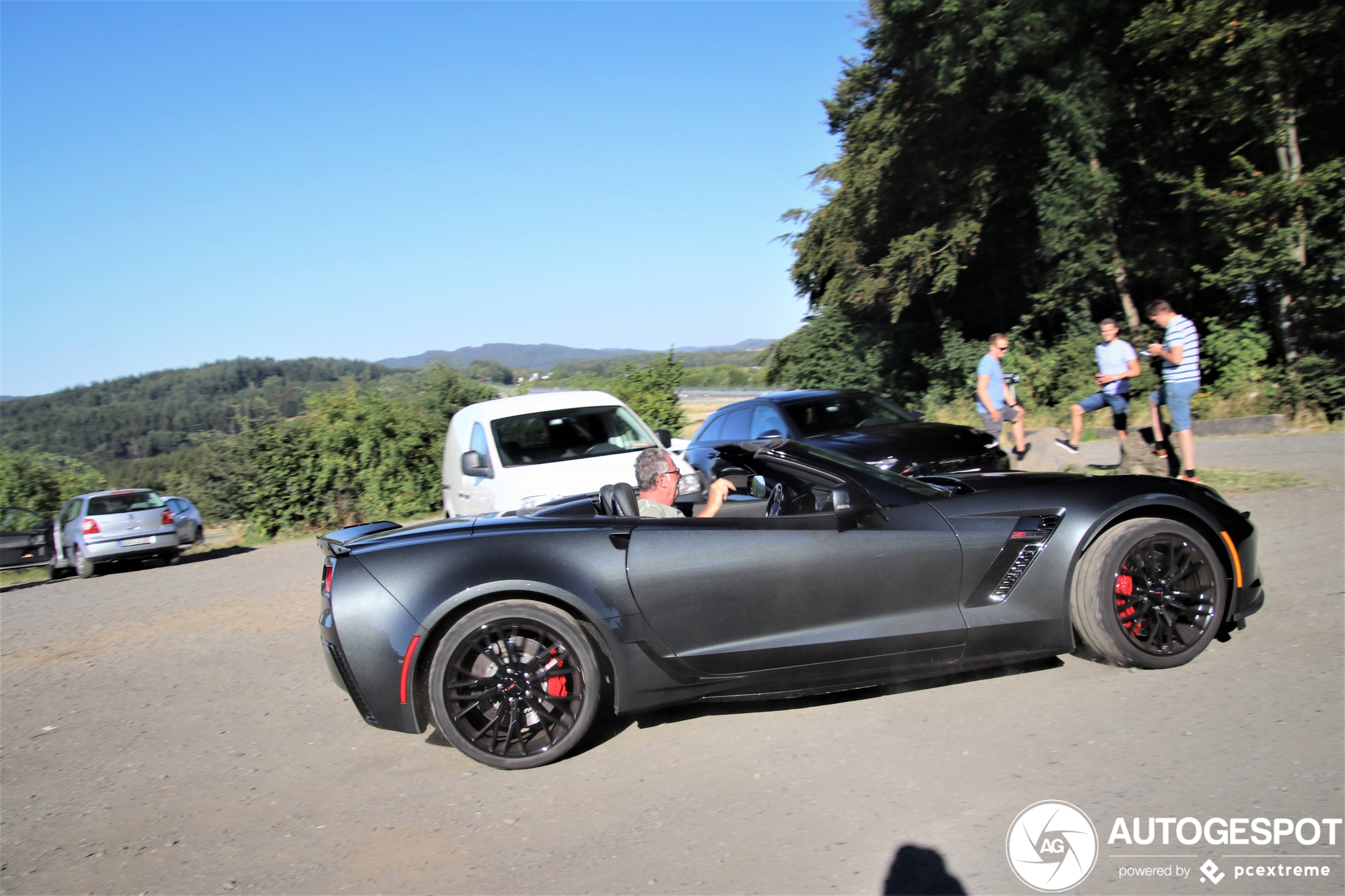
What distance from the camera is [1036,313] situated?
71.2ft

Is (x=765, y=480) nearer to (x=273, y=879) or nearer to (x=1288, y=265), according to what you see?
(x=273, y=879)

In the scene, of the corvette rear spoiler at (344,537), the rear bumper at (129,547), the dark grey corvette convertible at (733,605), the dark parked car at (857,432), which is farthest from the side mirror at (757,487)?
the rear bumper at (129,547)

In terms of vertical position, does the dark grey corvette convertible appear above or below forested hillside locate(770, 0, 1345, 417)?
below

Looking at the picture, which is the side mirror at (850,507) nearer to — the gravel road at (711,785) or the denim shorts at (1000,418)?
the gravel road at (711,785)

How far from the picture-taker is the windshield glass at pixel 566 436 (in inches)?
375

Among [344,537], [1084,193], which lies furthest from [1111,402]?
[1084,193]

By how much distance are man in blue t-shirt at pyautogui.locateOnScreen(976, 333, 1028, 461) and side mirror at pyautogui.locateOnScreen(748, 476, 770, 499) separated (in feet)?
20.7

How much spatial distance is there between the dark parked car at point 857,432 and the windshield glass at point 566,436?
3.28ft

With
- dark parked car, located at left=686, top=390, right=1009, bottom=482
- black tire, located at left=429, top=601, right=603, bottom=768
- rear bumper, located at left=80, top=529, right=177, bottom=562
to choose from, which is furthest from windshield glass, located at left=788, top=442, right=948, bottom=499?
rear bumper, located at left=80, top=529, right=177, bottom=562

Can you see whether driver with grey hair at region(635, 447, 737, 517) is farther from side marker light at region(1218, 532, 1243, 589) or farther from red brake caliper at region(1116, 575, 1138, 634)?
side marker light at region(1218, 532, 1243, 589)

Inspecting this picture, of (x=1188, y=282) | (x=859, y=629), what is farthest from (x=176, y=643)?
(x=1188, y=282)

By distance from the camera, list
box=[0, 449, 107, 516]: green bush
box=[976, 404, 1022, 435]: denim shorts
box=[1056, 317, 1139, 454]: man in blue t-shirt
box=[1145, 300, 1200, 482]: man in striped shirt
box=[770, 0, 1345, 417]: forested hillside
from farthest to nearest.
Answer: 1. box=[0, 449, 107, 516]: green bush
2. box=[770, 0, 1345, 417]: forested hillside
3. box=[976, 404, 1022, 435]: denim shorts
4. box=[1056, 317, 1139, 454]: man in blue t-shirt
5. box=[1145, 300, 1200, 482]: man in striped shirt

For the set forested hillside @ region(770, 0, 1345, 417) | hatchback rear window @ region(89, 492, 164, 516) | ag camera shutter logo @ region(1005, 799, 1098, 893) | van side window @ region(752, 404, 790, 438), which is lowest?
ag camera shutter logo @ region(1005, 799, 1098, 893)

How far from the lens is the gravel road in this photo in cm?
309
